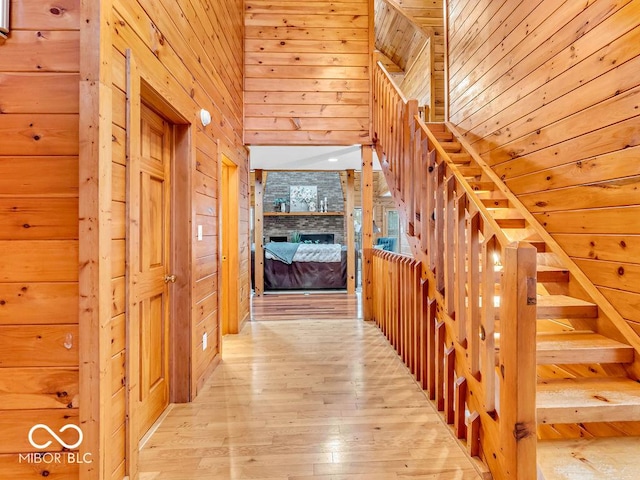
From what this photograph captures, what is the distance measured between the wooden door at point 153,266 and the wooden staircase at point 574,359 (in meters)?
1.88

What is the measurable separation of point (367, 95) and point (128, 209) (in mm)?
3656

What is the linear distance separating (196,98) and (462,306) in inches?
88.1

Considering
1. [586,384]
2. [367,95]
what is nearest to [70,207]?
[586,384]

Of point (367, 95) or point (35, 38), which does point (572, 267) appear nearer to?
point (35, 38)

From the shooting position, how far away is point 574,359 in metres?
1.67

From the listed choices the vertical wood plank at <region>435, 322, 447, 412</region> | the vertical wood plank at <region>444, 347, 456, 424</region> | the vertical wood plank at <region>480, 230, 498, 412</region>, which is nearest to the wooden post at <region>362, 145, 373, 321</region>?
the vertical wood plank at <region>435, 322, 447, 412</region>

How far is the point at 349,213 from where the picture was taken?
6.17 metres

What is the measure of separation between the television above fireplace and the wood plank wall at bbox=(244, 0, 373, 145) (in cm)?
655

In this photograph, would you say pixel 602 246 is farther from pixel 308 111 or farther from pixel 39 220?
pixel 308 111

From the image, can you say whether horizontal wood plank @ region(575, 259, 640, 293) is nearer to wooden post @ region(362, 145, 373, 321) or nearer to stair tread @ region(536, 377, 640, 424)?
stair tread @ region(536, 377, 640, 424)

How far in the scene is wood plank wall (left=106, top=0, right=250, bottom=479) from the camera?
54.1 inches

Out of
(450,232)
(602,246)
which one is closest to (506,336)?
(450,232)

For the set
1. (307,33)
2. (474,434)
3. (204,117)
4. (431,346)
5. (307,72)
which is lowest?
(474,434)

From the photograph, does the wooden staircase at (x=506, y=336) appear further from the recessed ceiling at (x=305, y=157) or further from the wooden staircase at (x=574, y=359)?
the recessed ceiling at (x=305, y=157)
